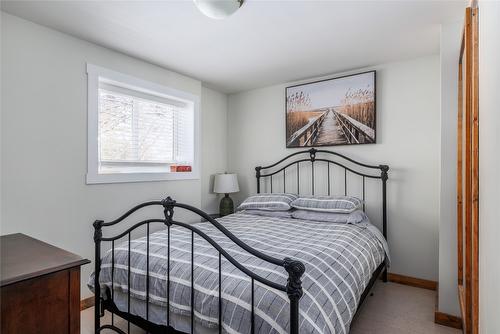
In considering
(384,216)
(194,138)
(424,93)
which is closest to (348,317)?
(384,216)

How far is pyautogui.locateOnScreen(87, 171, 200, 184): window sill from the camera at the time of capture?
247 cm

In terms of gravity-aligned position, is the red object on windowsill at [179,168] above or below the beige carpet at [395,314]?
above

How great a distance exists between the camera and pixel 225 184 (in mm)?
3645

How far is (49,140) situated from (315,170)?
106 inches

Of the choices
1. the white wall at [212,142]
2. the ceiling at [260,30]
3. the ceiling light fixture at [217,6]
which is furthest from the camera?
the white wall at [212,142]

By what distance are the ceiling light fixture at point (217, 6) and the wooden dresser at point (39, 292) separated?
148cm

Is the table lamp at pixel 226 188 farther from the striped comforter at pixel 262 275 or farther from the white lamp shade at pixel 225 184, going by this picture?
the striped comforter at pixel 262 275

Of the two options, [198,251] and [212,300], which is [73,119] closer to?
[198,251]

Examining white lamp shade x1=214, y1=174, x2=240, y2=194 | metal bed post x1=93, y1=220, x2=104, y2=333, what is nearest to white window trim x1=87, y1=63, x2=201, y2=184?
white lamp shade x1=214, y1=174, x2=240, y2=194

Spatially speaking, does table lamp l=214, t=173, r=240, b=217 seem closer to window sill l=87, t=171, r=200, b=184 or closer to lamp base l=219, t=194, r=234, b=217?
lamp base l=219, t=194, r=234, b=217

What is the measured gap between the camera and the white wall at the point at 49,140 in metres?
1.99

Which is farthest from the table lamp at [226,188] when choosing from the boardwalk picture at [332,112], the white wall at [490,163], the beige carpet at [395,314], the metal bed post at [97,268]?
the white wall at [490,163]

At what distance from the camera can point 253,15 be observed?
204 centimetres

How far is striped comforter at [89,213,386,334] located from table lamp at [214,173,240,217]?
1368 millimetres
